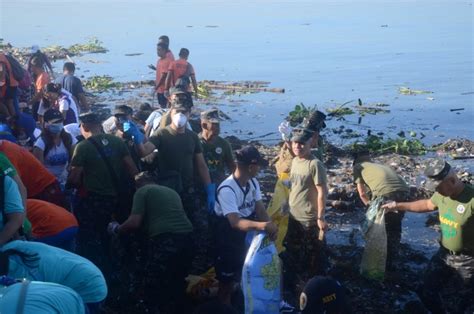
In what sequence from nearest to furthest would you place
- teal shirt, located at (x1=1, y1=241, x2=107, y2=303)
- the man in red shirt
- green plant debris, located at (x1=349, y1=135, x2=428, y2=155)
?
1. teal shirt, located at (x1=1, y1=241, x2=107, y2=303)
2. the man in red shirt
3. green plant debris, located at (x1=349, y1=135, x2=428, y2=155)

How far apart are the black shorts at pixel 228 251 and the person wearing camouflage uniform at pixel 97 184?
144 centimetres

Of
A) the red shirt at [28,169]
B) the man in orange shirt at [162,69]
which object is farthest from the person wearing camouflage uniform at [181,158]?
the man in orange shirt at [162,69]

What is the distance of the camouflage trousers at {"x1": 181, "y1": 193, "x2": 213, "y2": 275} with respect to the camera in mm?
8273

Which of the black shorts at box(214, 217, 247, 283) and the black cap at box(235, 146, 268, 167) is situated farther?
the black shorts at box(214, 217, 247, 283)

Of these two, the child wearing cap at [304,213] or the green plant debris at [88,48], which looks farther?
the green plant debris at [88,48]

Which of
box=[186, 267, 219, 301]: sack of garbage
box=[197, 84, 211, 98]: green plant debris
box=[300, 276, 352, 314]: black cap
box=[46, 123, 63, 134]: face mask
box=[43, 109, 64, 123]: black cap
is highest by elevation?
box=[43, 109, 64, 123]: black cap

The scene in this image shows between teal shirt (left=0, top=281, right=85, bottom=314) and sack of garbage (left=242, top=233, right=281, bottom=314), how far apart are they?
2638 millimetres

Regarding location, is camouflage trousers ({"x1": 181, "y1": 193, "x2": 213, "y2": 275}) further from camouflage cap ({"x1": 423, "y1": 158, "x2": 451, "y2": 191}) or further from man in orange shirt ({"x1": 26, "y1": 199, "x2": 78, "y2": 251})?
camouflage cap ({"x1": 423, "y1": 158, "x2": 451, "y2": 191})

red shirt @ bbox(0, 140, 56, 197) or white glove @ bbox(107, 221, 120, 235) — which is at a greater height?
red shirt @ bbox(0, 140, 56, 197)

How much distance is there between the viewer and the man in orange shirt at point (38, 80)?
11750 millimetres

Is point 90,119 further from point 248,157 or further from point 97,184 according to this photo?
point 248,157

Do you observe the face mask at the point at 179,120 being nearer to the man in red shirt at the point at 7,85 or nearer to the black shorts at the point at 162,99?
the man in red shirt at the point at 7,85

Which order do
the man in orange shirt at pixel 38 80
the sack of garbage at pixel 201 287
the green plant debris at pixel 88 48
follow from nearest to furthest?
the sack of garbage at pixel 201 287, the man in orange shirt at pixel 38 80, the green plant debris at pixel 88 48

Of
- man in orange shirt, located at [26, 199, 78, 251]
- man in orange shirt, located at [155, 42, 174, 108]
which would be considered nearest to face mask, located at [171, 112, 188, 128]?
man in orange shirt, located at [26, 199, 78, 251]
